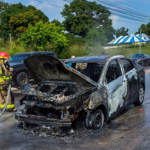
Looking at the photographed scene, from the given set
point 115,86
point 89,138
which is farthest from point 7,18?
point 89,138

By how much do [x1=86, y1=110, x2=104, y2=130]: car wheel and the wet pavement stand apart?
0.13 m

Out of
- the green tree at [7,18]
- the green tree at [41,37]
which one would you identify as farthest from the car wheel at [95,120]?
the green tree at [7,18]

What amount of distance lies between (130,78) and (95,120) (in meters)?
2.09

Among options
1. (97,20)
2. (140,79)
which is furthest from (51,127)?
(97,20)

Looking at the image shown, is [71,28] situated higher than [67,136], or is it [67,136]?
[71,28]

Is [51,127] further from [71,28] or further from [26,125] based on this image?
[71,28]

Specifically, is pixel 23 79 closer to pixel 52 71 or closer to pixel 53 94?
pixel 52 71

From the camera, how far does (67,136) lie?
508cm

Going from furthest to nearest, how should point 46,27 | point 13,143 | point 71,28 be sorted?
point 71,28 → point 46,27 → point 13,143

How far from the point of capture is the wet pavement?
4.60m

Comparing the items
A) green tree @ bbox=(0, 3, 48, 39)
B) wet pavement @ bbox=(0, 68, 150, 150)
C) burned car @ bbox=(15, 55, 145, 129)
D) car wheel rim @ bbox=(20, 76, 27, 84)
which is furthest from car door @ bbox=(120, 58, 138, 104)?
green tree @ bbox=(0, 3, 48, 39)

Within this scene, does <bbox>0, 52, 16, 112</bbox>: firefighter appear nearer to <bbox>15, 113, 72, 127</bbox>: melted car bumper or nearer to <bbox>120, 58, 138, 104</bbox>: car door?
<bbox>15, 113, 72, 127</bbox>: melted car bumper

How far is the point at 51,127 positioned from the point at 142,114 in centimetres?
287

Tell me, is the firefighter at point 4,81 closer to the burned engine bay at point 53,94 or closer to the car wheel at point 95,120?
the burned engine bay at point 53,94
